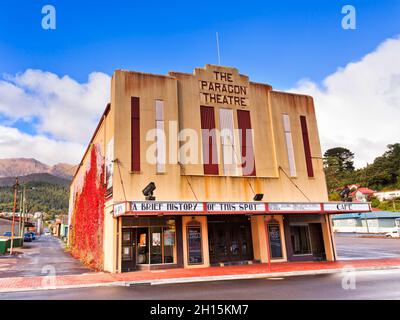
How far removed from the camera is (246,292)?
Result: 1075cm

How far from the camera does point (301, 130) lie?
2408 cm

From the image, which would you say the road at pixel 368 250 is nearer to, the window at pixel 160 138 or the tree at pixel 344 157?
the window at pixel 160 138

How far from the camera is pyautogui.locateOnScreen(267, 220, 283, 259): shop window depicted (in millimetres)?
20922

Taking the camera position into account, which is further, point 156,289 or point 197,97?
point 197,97

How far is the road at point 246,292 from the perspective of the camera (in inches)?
383

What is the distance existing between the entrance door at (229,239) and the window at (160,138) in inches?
184

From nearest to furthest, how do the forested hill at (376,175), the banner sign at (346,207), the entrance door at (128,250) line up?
the entrance door at (128,250) → the banner sign at (346,207) → the forested hill at (376,175)

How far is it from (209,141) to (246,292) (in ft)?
38.8

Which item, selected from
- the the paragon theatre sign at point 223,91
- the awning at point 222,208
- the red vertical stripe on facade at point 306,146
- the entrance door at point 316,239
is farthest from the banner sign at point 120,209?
the red vertical stripe on facade at point 306,146

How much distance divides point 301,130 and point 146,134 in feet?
38.8

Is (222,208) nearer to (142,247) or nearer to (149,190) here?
(149,190)
